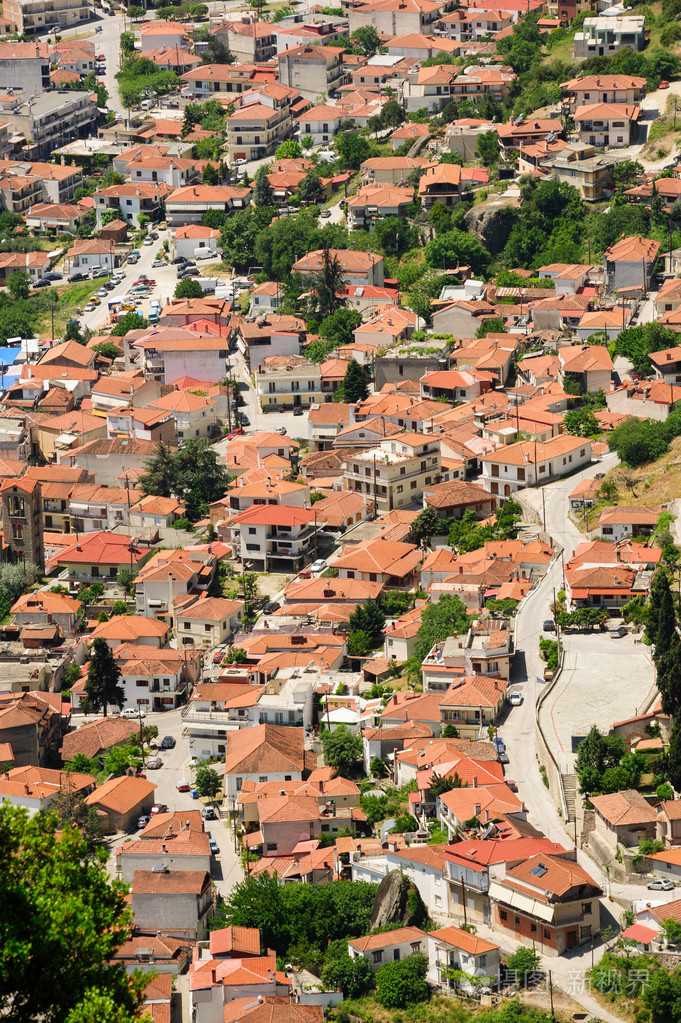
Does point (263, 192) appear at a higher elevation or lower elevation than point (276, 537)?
higher

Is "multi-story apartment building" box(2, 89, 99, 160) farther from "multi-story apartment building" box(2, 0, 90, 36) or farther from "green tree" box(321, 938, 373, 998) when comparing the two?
"green tree" box(321, 938, 373, 998)

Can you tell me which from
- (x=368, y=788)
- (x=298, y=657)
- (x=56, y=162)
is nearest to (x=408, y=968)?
(x=368, y=788)

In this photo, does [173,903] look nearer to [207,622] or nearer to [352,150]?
[207,622]

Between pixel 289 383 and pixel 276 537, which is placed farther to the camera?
pixel 289 383

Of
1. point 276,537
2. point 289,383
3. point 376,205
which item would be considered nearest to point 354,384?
point 289,383

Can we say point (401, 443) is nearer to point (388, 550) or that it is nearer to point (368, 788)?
point (388, 550)

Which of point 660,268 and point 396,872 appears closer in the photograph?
point 396,872

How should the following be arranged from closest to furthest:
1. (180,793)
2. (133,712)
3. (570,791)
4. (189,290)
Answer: (570,791)
(180,793)
(133,712)
(189,290)
